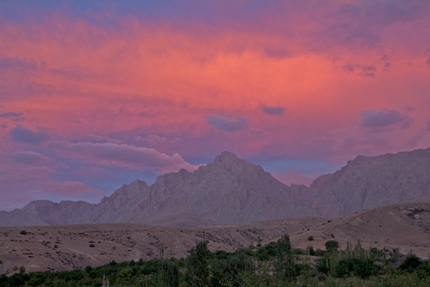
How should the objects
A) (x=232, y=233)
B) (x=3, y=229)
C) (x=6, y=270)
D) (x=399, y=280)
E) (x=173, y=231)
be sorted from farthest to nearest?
(x=232, y=233), (x=173, y=231), (x=3, y=229), (x=6, y=270), (x=399, y=280)

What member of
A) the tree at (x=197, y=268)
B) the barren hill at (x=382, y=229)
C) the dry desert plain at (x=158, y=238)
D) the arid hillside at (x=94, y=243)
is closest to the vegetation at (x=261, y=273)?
the tree at (x=197, y=268)

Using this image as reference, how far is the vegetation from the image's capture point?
21844mm

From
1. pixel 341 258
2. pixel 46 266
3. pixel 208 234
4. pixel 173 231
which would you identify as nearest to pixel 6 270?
pixel 46 266

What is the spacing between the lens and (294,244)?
228 feet

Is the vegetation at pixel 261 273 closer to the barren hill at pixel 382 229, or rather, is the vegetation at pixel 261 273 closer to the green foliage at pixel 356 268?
the green foliage at pixel 356 268

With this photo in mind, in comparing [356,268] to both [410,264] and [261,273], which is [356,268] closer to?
[410,264]

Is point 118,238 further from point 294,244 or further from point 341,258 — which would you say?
point 341,258

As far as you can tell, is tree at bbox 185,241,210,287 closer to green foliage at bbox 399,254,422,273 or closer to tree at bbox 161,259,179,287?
tree at bbox 161,259,179,287

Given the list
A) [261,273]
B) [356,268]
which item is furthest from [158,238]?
[261,273]

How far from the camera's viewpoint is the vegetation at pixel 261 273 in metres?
21.8

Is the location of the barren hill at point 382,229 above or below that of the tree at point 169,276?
above

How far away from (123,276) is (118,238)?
40863 millimetres

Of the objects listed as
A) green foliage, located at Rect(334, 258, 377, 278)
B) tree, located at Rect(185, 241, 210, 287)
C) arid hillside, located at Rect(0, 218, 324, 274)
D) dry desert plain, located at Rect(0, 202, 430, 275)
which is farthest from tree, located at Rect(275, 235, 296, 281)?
dry desert plain, located at Rect(0, 202, 430, 275)

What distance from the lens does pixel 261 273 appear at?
75.7ft
